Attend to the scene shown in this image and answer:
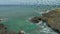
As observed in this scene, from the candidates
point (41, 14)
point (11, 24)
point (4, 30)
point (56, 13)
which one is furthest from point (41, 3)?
point (4, 30)

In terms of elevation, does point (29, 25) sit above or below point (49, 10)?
below

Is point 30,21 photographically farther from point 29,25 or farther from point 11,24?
point 11,24

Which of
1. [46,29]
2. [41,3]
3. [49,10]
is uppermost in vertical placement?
[41,3]

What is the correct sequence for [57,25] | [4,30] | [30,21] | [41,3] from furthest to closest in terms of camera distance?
1. [30,21]
2. [41,3]
3. [57,25]
4. [4,30]

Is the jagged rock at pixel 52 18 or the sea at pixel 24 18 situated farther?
the jagged rock at pixel 52 18

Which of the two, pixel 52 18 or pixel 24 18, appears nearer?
pixel 52 18

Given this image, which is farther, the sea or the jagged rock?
the jagged rock

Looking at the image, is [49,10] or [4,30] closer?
[4,30]

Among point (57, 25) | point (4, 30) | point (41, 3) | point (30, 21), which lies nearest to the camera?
point (4, 30)
